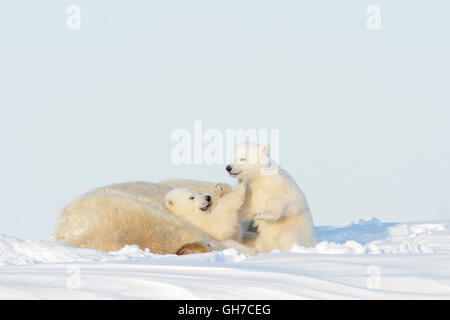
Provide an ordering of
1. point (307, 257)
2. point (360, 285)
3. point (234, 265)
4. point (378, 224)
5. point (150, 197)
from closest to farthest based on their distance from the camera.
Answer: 1. point (360, 285)
2. point (234, 265)
3. point (307, 257)
4. point (150, 197)
5. point (378, 224)

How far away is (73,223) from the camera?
8.54 meters

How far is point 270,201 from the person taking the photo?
891 centimetres

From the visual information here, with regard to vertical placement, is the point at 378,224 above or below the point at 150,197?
below

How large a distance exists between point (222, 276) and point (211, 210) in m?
3.55

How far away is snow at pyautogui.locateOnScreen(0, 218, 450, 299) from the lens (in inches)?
200

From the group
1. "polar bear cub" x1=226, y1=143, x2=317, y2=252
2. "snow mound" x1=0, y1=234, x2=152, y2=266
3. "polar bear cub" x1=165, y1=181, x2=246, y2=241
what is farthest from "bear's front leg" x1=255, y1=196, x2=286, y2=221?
"snow mound" x1=0, y1=234, x2=152, y2=266

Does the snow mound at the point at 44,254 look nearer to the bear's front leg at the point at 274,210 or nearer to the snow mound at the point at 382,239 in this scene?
the bear's front leg at the point at 274,210

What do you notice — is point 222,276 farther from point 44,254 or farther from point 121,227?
point 121,227

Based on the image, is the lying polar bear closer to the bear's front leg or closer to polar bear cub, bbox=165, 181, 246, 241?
polar bear cub, bbox=165, 181, 246, 241

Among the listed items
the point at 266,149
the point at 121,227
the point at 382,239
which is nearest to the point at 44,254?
the point at 121,227
